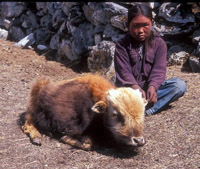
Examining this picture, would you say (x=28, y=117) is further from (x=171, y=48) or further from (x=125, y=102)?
(x=171, y=48)

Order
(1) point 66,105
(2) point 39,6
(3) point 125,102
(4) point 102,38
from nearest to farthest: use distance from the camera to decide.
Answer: (3) point 125,102 < (1) point 66,105 < (4) point 102,38 < (2) point 39,6

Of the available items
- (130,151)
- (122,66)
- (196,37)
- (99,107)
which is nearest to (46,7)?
(196,37)

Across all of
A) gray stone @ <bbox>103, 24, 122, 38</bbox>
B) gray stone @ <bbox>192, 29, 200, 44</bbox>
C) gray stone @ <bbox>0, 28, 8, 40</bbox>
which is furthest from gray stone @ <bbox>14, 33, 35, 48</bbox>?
gray stone @ <bbox>192, 29, 200, 44</bbox>

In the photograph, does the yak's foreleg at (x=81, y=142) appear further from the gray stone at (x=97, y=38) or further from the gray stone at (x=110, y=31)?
the gray stone at (x=97, y=38)

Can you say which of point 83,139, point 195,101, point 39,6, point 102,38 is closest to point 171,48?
point 102,38

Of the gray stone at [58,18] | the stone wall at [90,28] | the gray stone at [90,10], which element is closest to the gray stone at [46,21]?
the stone wall at [90,28]

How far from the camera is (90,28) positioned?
1047 centimetres

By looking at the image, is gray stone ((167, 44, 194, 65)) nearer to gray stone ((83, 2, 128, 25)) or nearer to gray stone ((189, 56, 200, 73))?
gray stone ((189, 56, 200, 73))

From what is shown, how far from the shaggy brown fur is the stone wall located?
11.7ft

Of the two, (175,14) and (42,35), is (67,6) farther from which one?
(175,14)

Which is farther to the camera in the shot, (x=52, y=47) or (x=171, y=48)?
(x=52, y=47)

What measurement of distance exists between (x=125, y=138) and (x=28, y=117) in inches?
78.4

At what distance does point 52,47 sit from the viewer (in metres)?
12.2

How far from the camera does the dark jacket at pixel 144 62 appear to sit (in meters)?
5.66
